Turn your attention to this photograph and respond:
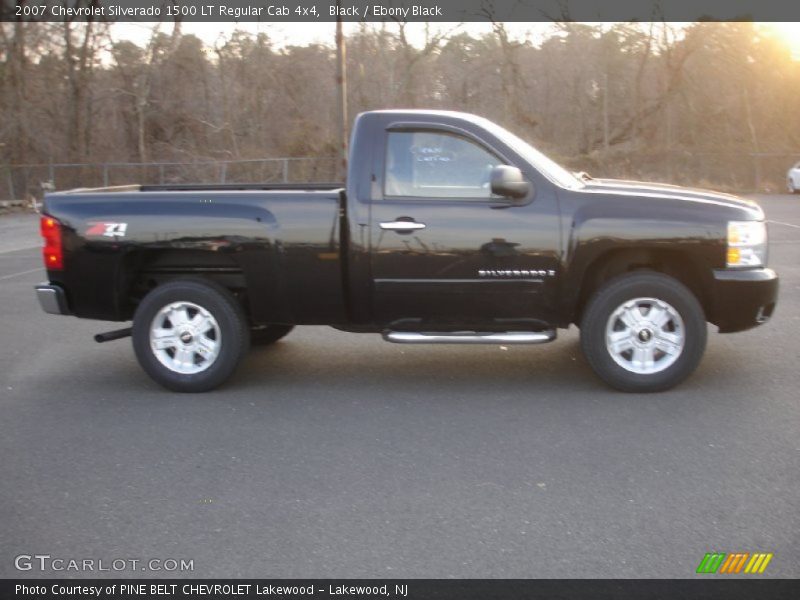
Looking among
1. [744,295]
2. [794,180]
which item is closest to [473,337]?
[744,295]

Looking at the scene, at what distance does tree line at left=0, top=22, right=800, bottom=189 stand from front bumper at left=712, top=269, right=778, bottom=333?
1160 inches

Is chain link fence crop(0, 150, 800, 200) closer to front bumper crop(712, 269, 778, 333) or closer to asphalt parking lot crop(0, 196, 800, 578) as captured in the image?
asphalt parking lot crop(0, 196, 800, 578)

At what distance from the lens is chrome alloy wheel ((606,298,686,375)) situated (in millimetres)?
6039

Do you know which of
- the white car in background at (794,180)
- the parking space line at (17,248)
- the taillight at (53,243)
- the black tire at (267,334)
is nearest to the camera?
the taillight at (53,243)

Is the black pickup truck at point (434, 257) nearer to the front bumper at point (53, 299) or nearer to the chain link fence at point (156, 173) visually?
the front bumper at point (53, 299)

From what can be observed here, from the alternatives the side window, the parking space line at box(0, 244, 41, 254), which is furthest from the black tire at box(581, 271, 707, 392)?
the parking space line at box(0, 244, 41, 254)

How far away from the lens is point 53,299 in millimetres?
6410

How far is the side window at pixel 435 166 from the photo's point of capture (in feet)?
20.3

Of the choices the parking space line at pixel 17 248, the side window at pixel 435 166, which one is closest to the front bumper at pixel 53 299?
the side window at pixel 435 166

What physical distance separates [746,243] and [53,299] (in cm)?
504

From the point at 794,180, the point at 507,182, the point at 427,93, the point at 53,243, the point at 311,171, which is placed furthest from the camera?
the point at 427,93

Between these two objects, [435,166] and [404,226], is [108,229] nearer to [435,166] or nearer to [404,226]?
[404,226]

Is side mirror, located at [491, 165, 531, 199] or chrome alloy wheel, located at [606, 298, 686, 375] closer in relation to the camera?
side mirror, located at [491, 165, 531, 199]

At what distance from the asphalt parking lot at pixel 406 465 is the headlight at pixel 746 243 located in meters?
0.90
